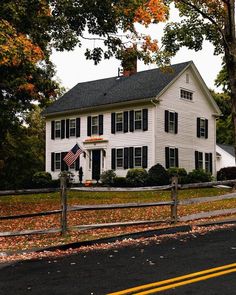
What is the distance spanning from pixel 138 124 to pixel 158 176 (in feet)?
17.6

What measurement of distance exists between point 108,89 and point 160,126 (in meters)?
7.53

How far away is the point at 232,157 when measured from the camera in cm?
5297

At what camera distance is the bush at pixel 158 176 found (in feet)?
109

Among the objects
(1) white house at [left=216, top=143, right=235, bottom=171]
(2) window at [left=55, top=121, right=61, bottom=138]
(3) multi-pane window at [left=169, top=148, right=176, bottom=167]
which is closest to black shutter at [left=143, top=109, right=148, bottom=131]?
(3) multi-pane window at [left=169, top=148, right=176, bottom=167]

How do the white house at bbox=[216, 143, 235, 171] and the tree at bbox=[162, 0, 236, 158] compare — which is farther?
the white house at bbox=[216, 143, 235, 171]

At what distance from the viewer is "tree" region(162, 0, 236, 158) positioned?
2475 cm

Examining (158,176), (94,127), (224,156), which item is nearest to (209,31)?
(158,176)

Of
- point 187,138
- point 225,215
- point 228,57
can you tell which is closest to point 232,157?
point 187,138

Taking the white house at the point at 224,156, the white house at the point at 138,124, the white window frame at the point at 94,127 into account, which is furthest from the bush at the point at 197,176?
the white house at the point at 224,156

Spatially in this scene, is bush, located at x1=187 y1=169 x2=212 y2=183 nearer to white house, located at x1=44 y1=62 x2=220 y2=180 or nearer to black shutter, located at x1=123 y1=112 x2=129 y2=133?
white house, located at x1=44 y1=62 x2=220 y2=180

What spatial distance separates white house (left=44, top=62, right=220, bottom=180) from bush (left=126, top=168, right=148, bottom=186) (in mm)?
1653

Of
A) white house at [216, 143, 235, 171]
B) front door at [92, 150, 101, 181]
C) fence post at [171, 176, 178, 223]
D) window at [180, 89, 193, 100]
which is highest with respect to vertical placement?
window at [180, 89, 193, 100]

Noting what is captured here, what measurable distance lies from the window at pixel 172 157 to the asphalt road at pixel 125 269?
26.0 m

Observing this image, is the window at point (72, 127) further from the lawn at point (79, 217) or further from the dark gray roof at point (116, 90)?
the lawn at point (79, 217)
